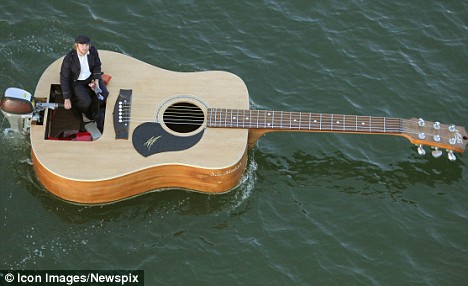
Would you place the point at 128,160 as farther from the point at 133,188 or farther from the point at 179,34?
the point at 179,34

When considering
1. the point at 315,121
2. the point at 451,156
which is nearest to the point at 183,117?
the point at 315,121

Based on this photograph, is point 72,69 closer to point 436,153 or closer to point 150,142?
point 150,142

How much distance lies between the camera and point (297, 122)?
38.2 ft

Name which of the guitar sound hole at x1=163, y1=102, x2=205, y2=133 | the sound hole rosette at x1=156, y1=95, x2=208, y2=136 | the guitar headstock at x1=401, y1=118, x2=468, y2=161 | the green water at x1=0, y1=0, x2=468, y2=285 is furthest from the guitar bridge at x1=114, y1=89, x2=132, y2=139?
the guitar headstock at x1=401, y1=118, x2=468, y2=161

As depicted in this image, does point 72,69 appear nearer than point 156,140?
No

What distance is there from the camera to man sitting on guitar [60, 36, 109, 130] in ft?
37.1

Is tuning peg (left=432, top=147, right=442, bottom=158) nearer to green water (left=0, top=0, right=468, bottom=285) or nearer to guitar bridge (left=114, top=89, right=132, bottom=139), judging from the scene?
green water (left=0, top=0, right=468, bottom=285)

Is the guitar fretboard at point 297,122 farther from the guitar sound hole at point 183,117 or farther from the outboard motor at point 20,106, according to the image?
the outboard motor at point 20,106

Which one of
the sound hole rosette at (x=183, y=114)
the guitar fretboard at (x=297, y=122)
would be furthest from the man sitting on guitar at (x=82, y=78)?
the guitar fretboard at (x=297, y=122)

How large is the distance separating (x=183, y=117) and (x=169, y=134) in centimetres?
48

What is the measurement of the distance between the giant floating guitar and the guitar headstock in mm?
15

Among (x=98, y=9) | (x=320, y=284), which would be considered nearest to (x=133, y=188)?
(x=320, y=284)

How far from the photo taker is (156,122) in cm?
1135

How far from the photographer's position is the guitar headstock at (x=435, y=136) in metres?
11.8
